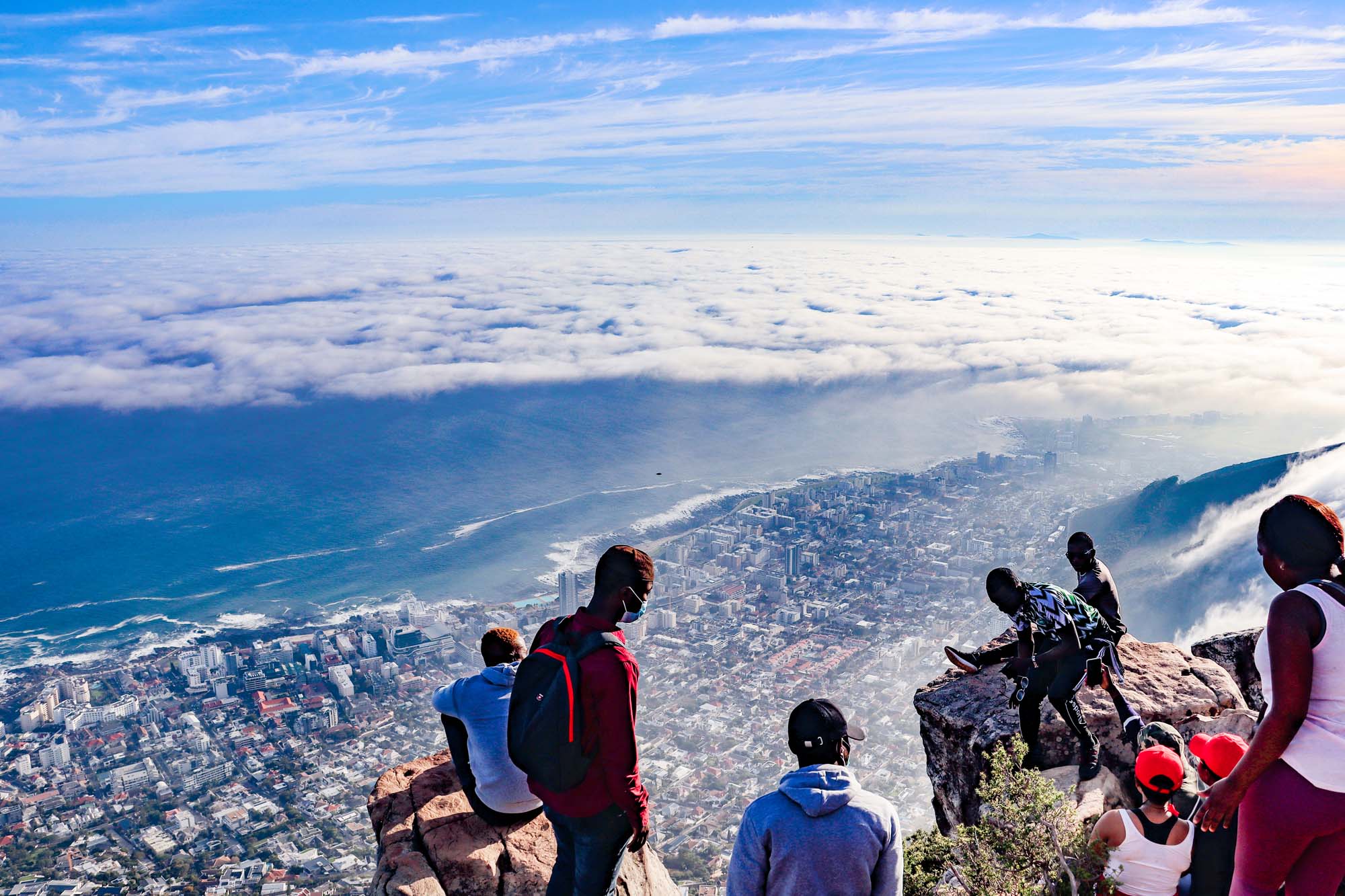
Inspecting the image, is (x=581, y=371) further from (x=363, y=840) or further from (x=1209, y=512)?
(x=363, y=840)

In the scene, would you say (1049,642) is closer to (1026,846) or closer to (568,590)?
(1026,846)

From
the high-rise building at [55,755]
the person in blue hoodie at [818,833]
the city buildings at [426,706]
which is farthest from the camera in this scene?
the high-rise building at [55,755]

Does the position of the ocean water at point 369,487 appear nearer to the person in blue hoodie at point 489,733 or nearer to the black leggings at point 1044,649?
the black leggings at point 1044,649

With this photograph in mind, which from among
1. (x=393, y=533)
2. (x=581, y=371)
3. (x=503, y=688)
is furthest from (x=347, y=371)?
(x=503, y=688)

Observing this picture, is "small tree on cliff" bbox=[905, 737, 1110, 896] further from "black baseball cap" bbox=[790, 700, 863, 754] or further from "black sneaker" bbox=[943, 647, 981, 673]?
"black sneaker" bbox=[943, 647, 981, 673]

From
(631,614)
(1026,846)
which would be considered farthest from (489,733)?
(1026,846)

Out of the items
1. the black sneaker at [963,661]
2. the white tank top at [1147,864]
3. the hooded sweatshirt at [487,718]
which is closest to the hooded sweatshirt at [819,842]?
the white tank top at [1147,864]

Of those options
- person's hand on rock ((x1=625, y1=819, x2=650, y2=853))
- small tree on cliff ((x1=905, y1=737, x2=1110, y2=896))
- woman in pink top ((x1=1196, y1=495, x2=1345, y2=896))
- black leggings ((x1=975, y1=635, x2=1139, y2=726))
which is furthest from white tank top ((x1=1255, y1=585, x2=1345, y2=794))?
black leggings ((x1=975, y1=635, x2=1139, y2=726))
